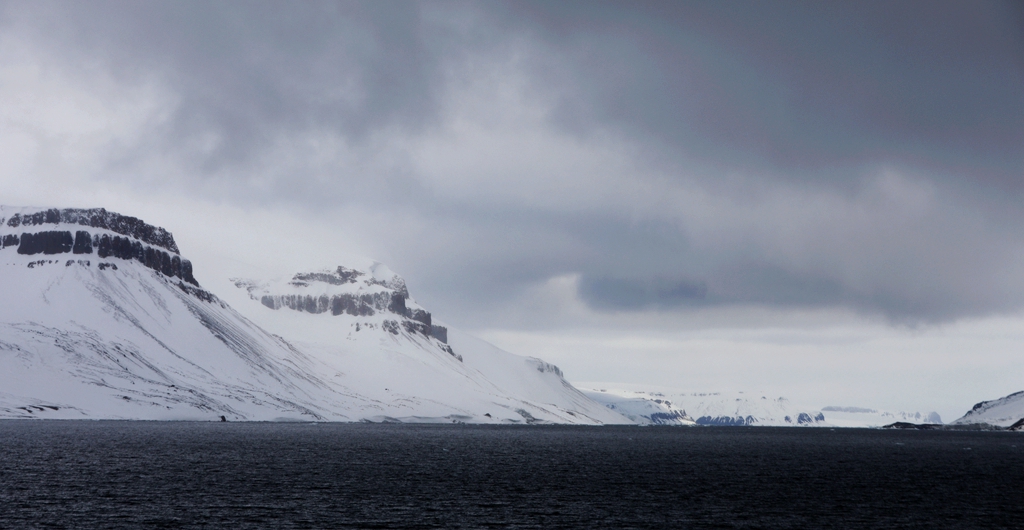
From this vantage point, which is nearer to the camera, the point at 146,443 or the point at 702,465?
the point at 702,465

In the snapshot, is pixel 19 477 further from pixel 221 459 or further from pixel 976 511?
pixel 976 511

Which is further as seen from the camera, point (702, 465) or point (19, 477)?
point (702, 465)

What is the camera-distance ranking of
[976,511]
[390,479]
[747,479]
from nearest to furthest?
[976,511], [390,479], [747,479]

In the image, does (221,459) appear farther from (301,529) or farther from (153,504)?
(301,529)

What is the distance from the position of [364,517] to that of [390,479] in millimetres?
38279

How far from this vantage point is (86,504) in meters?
85.4

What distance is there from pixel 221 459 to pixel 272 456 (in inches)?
476

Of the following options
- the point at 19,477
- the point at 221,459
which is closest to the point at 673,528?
the point at 19,477

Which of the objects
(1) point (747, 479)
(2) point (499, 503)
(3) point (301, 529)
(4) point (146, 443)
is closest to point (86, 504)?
(3) point (301, 529)

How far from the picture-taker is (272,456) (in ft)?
515

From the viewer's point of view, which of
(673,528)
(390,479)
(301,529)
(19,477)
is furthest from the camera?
(390,479)

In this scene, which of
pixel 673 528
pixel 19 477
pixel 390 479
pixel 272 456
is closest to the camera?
pixel 673 528

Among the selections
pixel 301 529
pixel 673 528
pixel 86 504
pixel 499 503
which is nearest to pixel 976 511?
pixel 673 528

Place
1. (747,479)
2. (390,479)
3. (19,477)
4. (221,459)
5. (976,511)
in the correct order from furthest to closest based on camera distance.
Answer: (221,459) < (747,479) < (390,479) < (19,477) < (976,511)
